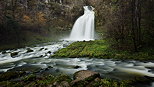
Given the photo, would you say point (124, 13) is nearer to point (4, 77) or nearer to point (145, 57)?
point (145, 57)

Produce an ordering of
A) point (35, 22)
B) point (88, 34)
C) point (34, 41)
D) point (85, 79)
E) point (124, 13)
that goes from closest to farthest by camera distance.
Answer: point (85, 79), point (124, 13), point (34, 41), point (88, 34), point (35, 22)

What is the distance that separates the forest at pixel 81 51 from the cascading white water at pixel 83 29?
0.72 metres

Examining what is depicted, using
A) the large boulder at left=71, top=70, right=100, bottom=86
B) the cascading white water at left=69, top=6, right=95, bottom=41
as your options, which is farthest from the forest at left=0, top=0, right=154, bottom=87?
the cascading white water at left=69, top=6, right=95, bottom=41

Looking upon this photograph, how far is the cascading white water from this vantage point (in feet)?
172

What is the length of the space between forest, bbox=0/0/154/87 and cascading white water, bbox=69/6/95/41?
2.35ft

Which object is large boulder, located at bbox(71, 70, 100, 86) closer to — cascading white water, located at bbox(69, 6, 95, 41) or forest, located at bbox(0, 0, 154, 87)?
forest, located at bbox(0, 0, 154, 87)

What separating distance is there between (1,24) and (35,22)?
1949 cm

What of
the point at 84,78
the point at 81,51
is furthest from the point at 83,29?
the point at 84,78

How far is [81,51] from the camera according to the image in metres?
23.8

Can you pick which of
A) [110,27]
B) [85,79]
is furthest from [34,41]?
[85,79]

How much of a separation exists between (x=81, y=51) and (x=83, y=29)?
32.0 meters

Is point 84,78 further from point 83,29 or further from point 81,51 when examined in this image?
point 83,29

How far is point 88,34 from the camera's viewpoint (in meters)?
52.4

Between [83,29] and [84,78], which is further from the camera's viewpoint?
[83,29]
